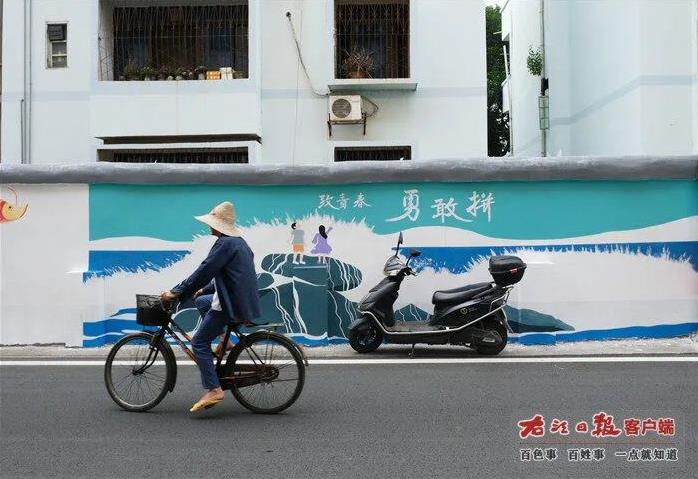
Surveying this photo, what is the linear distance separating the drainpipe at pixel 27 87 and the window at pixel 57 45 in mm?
401

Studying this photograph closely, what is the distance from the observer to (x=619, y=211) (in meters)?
10.8

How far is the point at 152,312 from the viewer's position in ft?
22.9

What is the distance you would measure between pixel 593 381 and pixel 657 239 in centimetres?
352

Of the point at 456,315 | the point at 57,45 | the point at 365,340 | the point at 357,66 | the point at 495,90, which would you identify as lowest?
the point at 365,340

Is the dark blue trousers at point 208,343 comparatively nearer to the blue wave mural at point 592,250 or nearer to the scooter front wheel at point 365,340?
the scooter front wheel at point 365,340

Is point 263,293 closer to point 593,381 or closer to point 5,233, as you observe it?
point 5,233

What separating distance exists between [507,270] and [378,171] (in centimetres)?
230

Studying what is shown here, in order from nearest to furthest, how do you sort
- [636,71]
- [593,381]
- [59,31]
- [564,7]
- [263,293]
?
[593,381] → [263,293] → [636,71] → [59,31] → [564,7]

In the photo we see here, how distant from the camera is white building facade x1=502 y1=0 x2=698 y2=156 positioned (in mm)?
16578

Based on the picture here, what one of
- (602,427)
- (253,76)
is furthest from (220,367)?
(253,76)

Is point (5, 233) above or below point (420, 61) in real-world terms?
below

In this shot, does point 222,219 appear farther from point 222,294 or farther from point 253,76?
point 253,76

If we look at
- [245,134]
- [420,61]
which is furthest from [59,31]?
[420,61]

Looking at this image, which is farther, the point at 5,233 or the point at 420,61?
the point at 420,61
